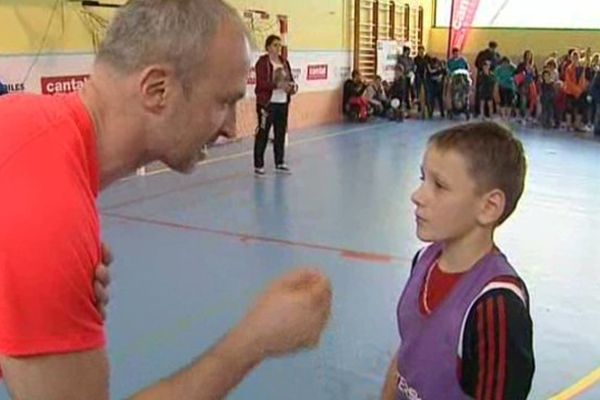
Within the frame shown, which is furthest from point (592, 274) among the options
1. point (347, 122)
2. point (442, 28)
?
point (442, 28)

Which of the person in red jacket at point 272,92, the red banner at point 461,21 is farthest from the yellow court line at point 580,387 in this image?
the red banner at point 461,21

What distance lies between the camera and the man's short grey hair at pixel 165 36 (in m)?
1.22

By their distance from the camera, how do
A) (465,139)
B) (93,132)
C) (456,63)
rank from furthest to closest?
(456,63) < (465,139) < (93,132)

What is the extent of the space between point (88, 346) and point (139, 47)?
45 cm

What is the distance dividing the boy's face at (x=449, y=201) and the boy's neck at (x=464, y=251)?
0.06 ft

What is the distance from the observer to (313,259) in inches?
239

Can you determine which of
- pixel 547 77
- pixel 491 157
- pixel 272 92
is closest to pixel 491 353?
pixel 491 157

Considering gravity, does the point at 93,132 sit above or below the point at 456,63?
above

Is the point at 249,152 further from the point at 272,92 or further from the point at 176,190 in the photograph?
the point at 176,190

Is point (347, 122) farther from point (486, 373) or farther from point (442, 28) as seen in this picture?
point (486, 373)

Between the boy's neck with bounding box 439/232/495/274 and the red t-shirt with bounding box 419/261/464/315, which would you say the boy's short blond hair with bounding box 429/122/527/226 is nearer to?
the boy's neck with bounding box 439/232/495/274

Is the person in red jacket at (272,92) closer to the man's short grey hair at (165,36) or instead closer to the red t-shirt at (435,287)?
the red t-shirt at (435,287)

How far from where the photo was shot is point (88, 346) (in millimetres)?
1133

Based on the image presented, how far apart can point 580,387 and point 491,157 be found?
7.80ft
